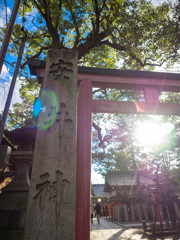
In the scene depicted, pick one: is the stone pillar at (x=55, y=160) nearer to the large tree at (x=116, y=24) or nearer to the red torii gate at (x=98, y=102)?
the red torii gate at (x=98, y=102)

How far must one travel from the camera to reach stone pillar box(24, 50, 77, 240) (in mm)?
2104

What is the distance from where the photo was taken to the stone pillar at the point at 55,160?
82.8 inches

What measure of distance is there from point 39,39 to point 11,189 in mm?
10112

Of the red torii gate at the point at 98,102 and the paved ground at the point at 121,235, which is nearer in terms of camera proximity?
the red torii gate at the point at 98,102

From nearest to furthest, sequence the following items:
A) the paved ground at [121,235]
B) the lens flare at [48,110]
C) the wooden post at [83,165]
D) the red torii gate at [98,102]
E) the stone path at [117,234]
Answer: the lens flare at [48,110], the wooden post at [83,165], the red torii gate at [98,102], the paved ground at [121,235], the stone path at [117,234]

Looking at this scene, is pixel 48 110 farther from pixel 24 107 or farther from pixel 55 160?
pixel 24 107

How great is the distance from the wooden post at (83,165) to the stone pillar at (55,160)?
68 cm

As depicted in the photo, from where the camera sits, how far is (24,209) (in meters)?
3.12

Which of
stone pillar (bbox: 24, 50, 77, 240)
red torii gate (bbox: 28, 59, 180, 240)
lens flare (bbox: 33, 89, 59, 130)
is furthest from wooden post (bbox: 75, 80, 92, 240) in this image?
lens flare (bbox: 33, 89, 59, 130)

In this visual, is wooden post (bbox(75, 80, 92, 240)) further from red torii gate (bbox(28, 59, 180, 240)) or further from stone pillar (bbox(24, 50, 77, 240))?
stone pillar (bbox(24, 50, 77, 240))

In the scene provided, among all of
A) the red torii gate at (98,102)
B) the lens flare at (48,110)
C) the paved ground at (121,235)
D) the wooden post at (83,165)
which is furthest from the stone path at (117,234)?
the lens flare at (48,110)

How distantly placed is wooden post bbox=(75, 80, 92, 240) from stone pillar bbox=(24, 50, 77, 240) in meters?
0.68

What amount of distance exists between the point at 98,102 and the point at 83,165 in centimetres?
154

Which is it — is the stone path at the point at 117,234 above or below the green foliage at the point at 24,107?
below
